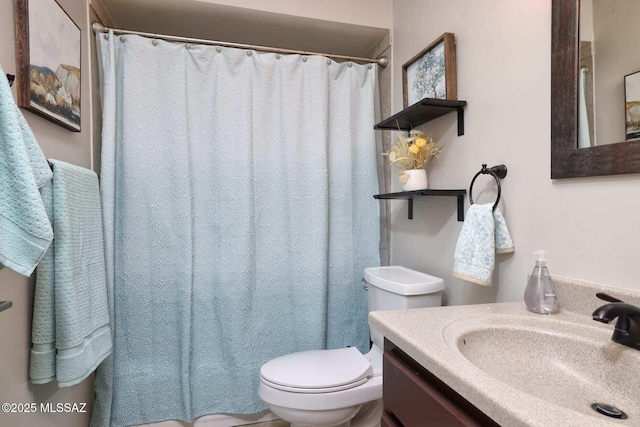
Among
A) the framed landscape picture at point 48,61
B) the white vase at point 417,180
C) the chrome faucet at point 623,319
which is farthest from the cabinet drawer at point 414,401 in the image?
the framed landscape picture at point 48,61

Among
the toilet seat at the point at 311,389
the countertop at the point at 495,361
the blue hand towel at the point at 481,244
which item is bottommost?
the toilet seat at the point at 311,389

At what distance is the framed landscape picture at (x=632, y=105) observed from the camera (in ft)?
2.52

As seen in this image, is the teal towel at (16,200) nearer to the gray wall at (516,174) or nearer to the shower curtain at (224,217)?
the shower curtain at (224,217)

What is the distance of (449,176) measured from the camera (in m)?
1.44

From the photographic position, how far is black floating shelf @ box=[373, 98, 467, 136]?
4.31 ft

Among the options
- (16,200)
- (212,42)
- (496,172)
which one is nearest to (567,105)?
(496,172)

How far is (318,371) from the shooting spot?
1393 mm

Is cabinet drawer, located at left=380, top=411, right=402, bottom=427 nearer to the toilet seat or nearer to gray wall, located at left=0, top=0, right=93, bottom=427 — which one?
the toilet seat

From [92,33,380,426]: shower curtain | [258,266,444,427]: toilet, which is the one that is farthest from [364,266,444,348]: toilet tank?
[92,33,380,426]: shower curtain

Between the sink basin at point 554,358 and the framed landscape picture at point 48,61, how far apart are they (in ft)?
4.68

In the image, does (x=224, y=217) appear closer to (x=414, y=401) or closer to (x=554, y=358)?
(x=414, y=401)

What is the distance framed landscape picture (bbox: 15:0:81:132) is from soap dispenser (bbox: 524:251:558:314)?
1.59 m

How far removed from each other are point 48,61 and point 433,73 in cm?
149

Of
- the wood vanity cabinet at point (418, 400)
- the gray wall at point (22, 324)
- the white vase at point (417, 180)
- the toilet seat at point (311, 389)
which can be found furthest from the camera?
the white vase at point (417, 180)
